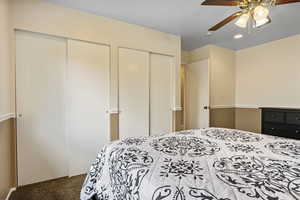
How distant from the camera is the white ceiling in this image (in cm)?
207

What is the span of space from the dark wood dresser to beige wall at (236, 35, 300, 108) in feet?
1.22

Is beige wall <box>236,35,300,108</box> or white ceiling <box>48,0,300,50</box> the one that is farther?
beige wall <box>236,35,300,108</box>

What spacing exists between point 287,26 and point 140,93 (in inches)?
109

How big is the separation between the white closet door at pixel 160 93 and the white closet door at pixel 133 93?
13 centimetres

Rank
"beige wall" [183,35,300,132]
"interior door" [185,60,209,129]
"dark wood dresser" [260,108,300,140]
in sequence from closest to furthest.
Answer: "dark wood dresser" [260,108,300,140]
"beige wall" [183,35,300,132]
"interior door" [185,60,209,129]

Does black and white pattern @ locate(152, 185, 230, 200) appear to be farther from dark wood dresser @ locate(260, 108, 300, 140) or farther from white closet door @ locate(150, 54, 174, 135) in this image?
dark wood dresser @ locate(260, 108, 300, 140)

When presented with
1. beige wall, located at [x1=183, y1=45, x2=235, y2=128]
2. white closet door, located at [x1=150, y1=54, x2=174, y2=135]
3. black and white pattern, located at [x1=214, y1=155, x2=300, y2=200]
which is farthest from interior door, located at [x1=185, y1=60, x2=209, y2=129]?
black and white pattern, located at [x1=214, y1=155, x2=300, y2=200]

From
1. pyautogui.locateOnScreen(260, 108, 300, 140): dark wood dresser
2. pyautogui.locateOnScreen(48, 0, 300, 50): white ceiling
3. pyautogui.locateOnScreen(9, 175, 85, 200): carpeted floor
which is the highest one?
pyautogui.locateOnScreen(48, 0, 300, 50): white ceiling

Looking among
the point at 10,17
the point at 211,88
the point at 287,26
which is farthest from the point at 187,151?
the point at 287,26

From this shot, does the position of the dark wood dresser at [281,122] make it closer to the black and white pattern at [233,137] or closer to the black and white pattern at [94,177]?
the black and white pattern at [233,137]

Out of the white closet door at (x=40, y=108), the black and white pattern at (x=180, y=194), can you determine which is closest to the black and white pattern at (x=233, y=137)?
the black and white pattern at (x=180, y=194)

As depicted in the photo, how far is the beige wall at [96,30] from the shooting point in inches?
76.8

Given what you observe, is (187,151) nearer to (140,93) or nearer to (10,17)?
(140,93)

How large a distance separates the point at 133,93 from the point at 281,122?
2.76 meters
